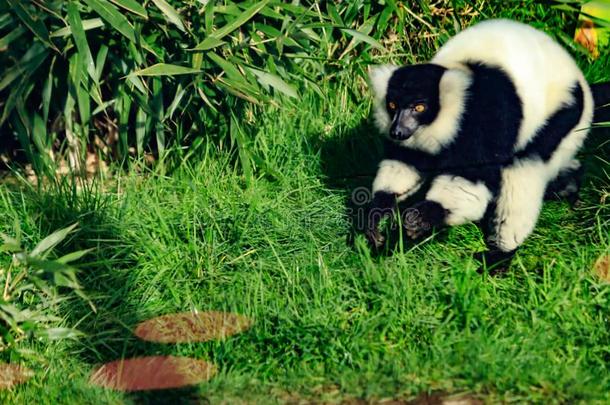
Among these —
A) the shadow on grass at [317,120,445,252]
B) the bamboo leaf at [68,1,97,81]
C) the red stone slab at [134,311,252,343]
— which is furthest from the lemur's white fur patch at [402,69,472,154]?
the bamboo leaf at [68,1,97,81]

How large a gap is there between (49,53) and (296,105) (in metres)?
1.18

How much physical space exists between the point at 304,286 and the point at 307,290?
3 cm

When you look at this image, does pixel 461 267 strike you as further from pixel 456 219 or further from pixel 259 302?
pixel 259 302

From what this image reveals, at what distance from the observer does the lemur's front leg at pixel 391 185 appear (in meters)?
3.68

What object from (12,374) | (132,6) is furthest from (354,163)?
(12,374)

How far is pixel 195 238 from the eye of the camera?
11.9 ft

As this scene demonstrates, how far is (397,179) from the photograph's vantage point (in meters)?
3.71

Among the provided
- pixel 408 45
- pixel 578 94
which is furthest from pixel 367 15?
pixel 578 94

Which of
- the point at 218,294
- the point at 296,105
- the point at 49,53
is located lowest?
the point at 218,294

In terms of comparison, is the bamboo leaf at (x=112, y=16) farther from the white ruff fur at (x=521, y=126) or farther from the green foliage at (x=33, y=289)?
the white ruff fur at (x=521, y=126)

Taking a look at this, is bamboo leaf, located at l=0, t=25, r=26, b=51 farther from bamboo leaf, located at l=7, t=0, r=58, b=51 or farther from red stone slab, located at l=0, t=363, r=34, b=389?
red stone slab, located at l=0, t=363, r=34, b=389

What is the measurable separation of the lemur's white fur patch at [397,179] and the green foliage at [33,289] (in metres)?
1.19

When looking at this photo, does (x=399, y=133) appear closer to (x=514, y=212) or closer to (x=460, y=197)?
(x=460, y=197)

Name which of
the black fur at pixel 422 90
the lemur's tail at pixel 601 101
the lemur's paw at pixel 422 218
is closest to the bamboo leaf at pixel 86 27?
the black fur at pixel 422 90
